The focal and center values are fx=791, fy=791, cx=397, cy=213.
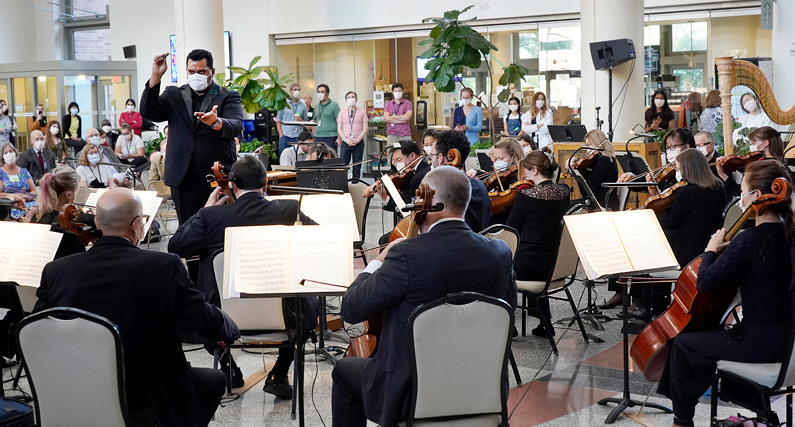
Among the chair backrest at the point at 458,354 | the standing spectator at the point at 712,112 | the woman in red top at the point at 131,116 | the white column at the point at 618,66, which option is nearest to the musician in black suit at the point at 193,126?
the chair backrest at the point at 458,354

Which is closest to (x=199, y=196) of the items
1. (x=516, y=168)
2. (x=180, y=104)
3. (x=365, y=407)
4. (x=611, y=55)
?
(x=180, y=104)

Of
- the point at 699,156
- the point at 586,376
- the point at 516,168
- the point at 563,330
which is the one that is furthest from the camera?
the point at 516,168

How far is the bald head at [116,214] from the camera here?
274cm

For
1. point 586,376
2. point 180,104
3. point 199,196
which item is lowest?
point 586,376

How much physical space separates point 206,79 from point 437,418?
10.1ft

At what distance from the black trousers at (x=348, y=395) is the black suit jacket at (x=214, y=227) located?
0.87 m

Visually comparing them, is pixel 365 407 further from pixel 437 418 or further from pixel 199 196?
pixel 199 196

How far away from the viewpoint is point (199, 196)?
5066 millimetres

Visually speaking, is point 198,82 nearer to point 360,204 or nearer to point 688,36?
point 360,204

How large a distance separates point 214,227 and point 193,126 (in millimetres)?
1254

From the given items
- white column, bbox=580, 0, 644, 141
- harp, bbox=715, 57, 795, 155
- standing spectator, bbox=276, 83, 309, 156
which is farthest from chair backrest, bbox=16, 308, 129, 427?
standing spectator, bbox=276, 83, 309, 156

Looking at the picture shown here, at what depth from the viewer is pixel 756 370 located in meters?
3.03

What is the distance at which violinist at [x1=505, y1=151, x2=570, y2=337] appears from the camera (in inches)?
185

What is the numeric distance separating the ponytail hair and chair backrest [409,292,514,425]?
2840 mm
